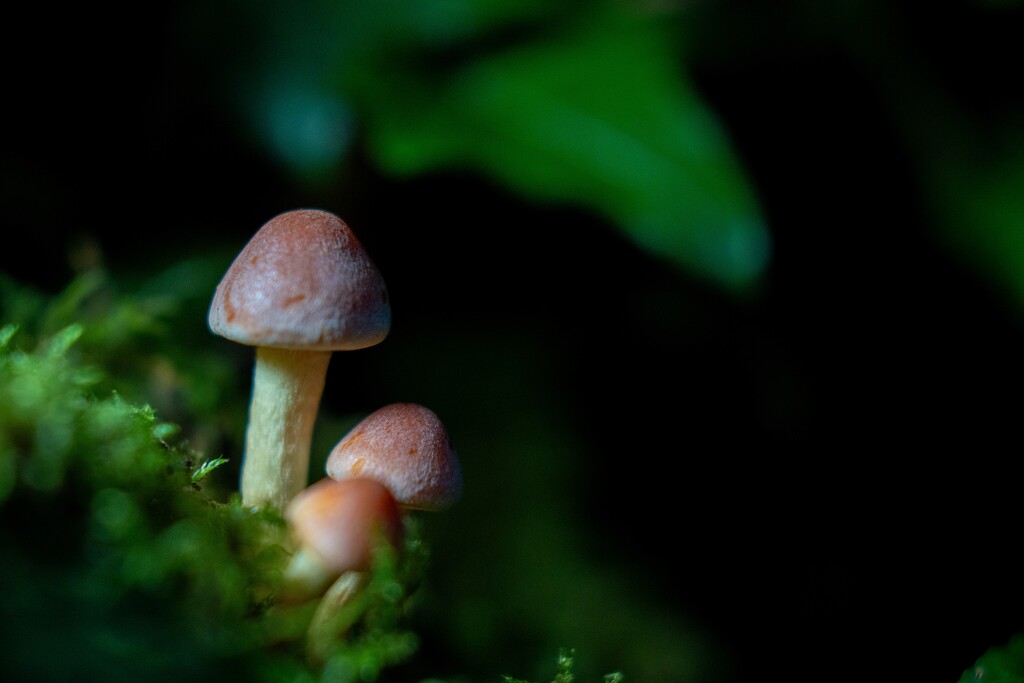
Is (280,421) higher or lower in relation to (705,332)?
higher

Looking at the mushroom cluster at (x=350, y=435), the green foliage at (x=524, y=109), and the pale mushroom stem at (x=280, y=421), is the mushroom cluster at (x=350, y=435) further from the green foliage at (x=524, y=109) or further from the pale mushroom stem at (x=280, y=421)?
the green foliage at (x=524, y=109)

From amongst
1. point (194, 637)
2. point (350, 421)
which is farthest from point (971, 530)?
point (194, 637)

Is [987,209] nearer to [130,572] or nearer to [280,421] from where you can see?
[280,421]

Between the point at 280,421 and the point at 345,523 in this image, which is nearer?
the point at 345,523

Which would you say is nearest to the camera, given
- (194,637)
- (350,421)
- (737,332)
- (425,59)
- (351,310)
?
(194,637)

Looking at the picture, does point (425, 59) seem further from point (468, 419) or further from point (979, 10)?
point (979, 10)

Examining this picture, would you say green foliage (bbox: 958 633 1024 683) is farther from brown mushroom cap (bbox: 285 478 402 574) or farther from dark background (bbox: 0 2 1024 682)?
dark background (bbox: 0 2 1024 682)

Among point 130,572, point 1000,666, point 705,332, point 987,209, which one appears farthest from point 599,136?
point 130,572

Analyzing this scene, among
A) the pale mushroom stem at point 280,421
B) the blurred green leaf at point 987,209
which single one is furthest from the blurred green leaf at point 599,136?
the blurred green leaf at point 987,209
